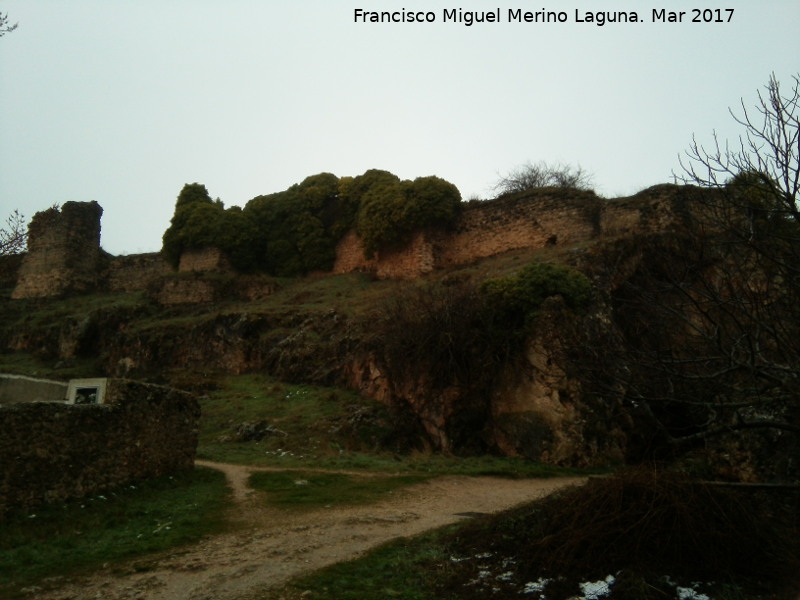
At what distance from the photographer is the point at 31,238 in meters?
35.7

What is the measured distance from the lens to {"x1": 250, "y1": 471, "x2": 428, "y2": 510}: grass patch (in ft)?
35.1

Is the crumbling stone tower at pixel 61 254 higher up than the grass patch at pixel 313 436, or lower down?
higher up

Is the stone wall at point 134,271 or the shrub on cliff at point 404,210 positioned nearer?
the shrub on cliff at point 404,210

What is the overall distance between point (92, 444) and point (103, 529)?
183 cm

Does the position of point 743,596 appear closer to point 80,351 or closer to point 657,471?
point 657,471

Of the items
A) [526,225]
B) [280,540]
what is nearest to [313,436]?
[280,540]

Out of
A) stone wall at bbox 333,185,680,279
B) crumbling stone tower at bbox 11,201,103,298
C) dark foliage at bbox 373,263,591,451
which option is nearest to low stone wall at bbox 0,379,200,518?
dark foliage at bbox 373,263,591,451

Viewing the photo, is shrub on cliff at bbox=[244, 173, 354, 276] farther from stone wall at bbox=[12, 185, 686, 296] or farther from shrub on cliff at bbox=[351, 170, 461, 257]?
shrub on cliff at bbox=[351, 170, 461, 257]

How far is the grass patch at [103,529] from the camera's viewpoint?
7266mm

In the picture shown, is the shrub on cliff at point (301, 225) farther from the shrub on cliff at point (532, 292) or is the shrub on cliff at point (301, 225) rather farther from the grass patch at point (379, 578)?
the grass patch at point (379, 578)

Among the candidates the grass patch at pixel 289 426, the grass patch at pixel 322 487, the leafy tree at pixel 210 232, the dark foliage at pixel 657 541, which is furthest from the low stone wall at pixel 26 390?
the leafy tree at pixel 210 232

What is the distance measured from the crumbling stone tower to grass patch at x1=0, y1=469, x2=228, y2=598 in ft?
88.0

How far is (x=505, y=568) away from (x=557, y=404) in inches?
328

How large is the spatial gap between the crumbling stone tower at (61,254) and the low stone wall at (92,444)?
25.4 metres
